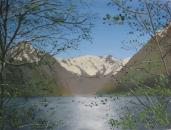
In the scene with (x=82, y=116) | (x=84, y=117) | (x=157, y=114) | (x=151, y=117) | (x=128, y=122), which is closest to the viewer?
(x=157, y=114)

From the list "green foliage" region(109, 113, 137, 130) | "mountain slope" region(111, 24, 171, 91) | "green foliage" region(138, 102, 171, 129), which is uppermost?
"mountain slope" region(111, 24, 171, 91)

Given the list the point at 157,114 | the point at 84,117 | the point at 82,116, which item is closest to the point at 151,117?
the point at 157,114

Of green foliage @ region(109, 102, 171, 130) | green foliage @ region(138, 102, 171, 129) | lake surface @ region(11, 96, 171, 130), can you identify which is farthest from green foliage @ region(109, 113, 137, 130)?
A: lake surface @ region(11, 96, 171, 130)

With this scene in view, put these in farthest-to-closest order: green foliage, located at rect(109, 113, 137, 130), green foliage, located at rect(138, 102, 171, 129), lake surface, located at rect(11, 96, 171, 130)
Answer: green foliage, located at rect(109, 113, 137, 130) < green foliage, located at rect(138, 102, 171, 129) < lake surface, located at rect(11, 96, 171, 130)

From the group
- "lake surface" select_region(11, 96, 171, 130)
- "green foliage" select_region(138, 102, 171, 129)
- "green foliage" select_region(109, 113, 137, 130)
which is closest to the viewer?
"lake surface" select_region(11, 96, 171, 130)

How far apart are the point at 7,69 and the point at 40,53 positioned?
3.98 feet

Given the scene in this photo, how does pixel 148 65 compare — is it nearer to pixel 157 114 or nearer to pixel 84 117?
pixel 157 114

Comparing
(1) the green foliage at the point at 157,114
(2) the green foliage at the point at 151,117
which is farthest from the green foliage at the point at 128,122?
(1) the green foliage at the point at 157,114

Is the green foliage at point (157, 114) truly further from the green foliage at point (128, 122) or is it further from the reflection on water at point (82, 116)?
the reflection on water at point (82, 116)

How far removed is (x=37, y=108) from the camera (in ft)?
41.7

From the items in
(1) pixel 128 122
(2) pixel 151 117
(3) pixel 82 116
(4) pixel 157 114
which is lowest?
(1) pixel 128 122

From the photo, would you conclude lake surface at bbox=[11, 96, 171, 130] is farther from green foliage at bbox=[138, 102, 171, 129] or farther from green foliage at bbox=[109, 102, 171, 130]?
green foliage at bbox=[138, 102, 171, 129]

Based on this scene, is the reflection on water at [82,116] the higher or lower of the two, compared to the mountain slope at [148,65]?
lower

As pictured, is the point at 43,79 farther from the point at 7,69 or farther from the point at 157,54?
the point at 157,54
